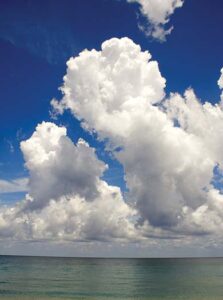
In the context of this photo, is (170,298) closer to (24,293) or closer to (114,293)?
(114,293)

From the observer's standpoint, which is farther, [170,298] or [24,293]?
[24,293]

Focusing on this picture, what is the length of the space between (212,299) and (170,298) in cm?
750

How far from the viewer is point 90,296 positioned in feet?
221

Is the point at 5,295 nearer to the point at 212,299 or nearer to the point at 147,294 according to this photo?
the point at 147,294

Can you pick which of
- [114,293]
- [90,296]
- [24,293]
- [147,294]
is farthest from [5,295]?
[147,294]

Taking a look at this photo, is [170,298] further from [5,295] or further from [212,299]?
[5,295]

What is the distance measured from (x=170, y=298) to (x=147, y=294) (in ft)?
23.5

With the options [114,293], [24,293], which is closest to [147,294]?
[114,293]

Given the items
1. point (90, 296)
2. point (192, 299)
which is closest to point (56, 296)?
point (90, 296)

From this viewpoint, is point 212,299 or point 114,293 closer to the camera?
point 212,299

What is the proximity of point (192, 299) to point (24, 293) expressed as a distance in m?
32.4

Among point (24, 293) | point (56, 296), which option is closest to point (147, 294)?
point (56, 296)

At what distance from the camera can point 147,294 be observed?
72250 mm

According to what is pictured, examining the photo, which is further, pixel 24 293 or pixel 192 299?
pixel 24 293
